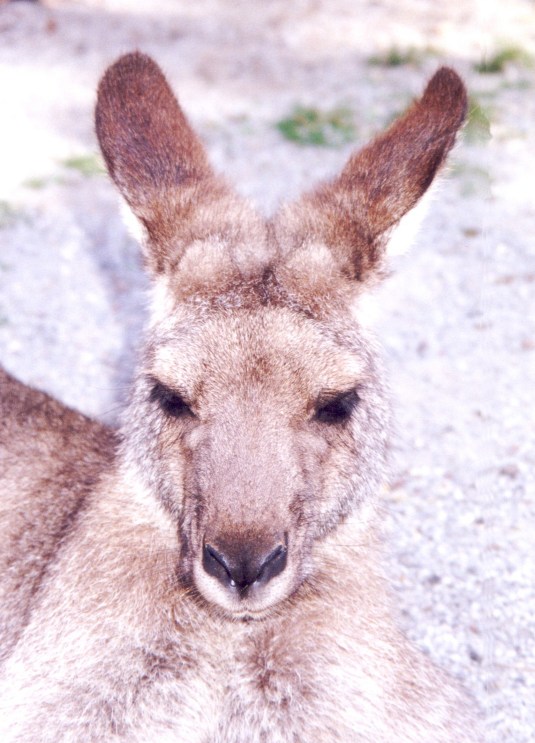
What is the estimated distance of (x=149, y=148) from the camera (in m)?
4.24

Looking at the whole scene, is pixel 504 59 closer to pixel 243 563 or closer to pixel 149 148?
pixel 149 148

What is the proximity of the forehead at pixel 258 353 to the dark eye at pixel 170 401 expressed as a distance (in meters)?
0.07

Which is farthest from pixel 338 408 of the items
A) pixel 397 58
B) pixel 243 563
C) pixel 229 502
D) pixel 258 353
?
pixel 397 58

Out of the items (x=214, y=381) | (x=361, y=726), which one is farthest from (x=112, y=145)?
(x=361, y=726)

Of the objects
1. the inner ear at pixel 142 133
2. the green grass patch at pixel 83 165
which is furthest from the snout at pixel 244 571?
the green grass patch at pixel 83 165

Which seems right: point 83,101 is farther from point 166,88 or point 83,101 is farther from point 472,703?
point 472,703

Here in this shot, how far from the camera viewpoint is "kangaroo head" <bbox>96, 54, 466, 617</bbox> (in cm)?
339

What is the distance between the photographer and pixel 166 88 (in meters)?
4.37

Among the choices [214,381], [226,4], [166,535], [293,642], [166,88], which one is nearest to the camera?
[214,381]

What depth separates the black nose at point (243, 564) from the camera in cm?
318

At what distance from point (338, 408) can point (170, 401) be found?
2.09 feet

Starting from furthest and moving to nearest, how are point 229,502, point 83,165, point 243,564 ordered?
point 83,165
point 229,502
point 243,564

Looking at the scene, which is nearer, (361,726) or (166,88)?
(361,726)

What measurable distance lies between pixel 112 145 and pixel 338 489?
5.49ft
